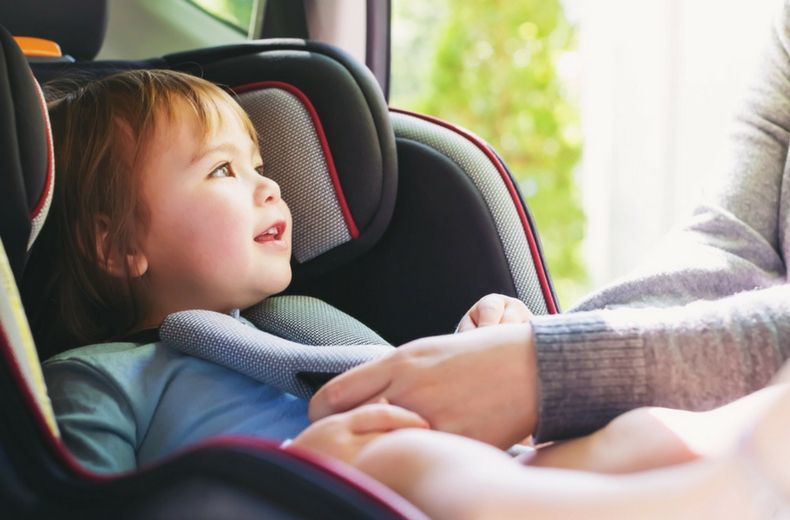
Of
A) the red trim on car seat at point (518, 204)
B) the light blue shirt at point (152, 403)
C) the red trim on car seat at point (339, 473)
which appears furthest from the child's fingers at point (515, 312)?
the red trim on car seat at point (339, 473)

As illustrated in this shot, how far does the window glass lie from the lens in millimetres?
1870

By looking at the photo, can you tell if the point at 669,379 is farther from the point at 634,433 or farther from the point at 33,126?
the point at 33,126

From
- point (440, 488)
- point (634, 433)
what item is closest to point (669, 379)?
point (634, 433)

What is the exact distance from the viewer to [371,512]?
642 millimetres

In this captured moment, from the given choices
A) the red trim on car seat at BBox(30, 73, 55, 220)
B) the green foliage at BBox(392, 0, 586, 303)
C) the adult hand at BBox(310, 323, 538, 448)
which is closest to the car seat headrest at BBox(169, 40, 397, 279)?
the red trim on car seat at BBox(30, 73, 55, 220)

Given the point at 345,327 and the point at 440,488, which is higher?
the point at 440,488

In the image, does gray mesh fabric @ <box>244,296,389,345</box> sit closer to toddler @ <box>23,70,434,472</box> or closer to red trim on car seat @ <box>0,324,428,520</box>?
toddler @ <box>23,70,434,472</box>

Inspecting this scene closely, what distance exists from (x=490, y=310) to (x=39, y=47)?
2.49 feet

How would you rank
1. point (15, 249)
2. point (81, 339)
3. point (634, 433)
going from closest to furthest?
point (634, 433) → point (15, 249) → point (81, 339)

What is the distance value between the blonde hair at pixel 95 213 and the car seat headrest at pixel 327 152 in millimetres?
119

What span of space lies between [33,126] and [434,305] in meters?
0.58

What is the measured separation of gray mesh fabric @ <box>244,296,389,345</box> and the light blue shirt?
0.46 feet

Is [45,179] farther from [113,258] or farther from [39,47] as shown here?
[39,47]

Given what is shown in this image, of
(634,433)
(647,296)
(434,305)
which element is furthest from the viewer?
(434,305)
